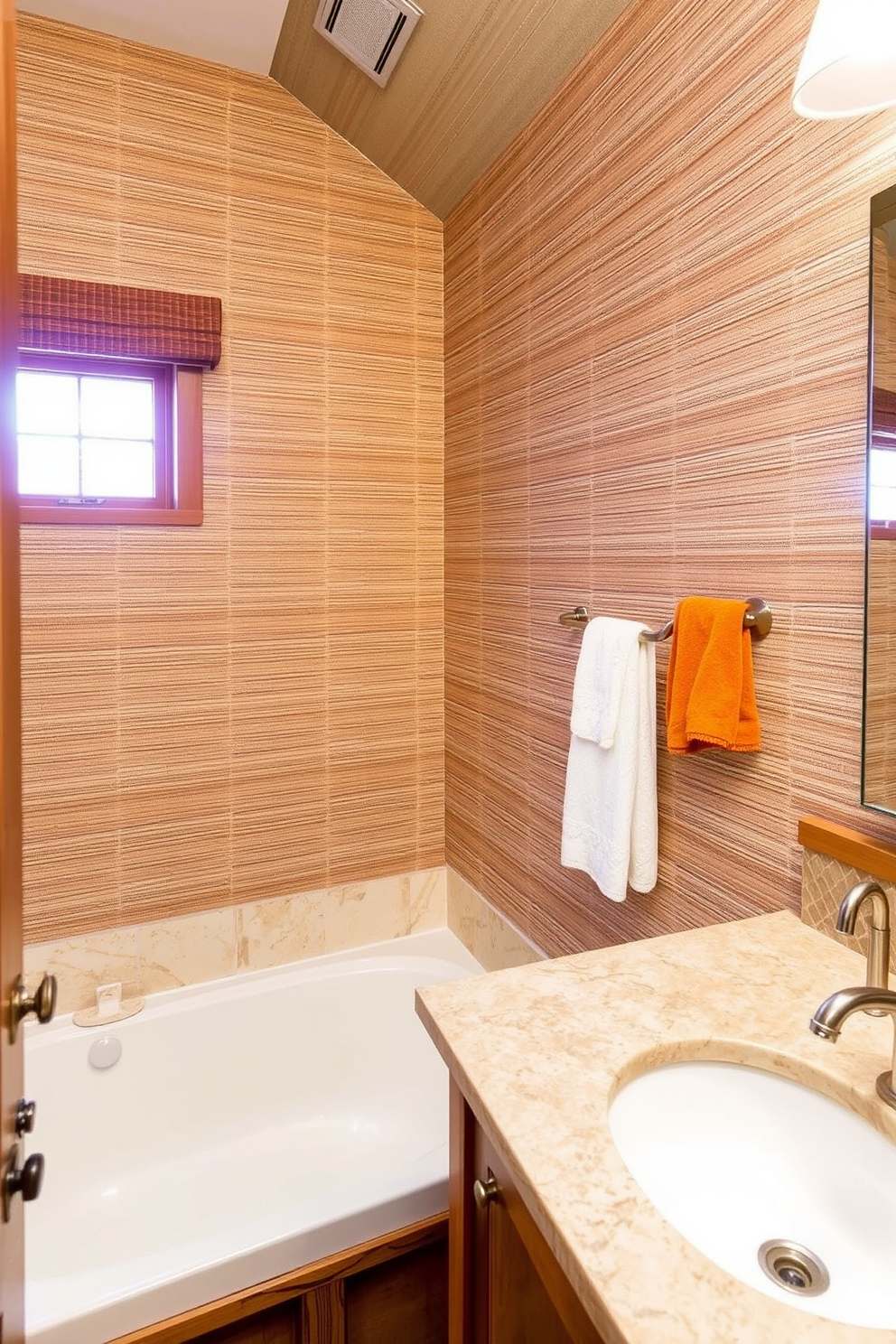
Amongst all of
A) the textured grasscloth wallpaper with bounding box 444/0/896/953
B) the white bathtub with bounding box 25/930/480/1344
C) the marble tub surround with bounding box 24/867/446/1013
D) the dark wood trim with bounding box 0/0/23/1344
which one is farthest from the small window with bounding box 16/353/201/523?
the white bathtub with bounding box 25/930/480/1344

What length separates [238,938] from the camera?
2.12 metres

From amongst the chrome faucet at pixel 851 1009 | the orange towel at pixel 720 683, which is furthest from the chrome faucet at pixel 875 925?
the orange towel at pixel 720 683

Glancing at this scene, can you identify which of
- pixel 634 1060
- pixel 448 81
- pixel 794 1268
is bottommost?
pixel 794 1268

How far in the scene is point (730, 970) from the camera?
3.12ft

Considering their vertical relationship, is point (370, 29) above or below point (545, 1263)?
above

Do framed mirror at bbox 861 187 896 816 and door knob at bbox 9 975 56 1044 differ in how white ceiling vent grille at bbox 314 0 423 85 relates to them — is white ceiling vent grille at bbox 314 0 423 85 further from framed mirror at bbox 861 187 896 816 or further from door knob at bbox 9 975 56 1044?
door knob at bbox 9 975 56 1044

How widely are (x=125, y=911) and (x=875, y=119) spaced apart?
2.24 m

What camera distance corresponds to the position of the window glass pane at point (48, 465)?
1858 mm

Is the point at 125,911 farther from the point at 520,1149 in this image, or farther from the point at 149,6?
the point at 149,6

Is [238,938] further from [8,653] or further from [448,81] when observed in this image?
[448,81]

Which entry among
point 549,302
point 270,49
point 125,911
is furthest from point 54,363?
point 125,911

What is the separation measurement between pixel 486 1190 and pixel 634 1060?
0.80 feet

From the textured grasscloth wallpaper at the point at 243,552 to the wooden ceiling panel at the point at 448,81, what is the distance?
105 mm

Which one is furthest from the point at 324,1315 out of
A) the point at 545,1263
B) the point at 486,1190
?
the point at 545,1263
